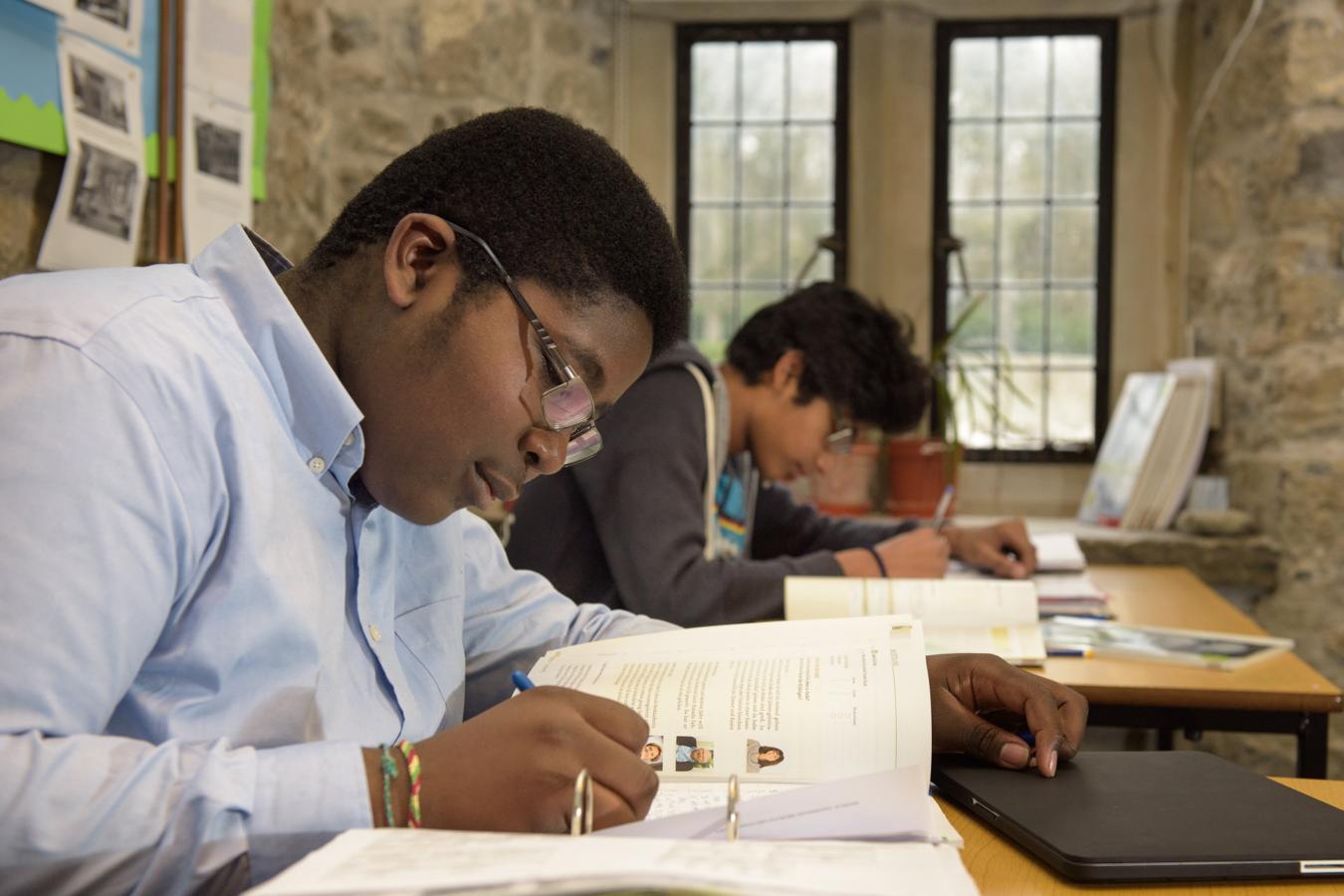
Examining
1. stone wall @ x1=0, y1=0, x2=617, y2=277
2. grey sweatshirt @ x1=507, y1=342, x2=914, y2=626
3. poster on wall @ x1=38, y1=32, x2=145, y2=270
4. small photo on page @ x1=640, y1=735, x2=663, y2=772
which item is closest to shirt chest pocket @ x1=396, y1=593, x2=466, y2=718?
small photo on page @ x1=640, y1=735, x2=663, y2=772

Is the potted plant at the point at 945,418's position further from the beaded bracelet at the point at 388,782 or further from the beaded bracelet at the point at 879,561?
the beaded bracelet at the point at 388,782

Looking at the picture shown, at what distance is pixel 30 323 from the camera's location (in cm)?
82

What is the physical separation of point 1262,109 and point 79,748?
3.49 metres

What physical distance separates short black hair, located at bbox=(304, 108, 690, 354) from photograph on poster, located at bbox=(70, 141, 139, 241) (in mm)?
853

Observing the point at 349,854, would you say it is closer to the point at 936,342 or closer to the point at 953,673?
the point at 953,673

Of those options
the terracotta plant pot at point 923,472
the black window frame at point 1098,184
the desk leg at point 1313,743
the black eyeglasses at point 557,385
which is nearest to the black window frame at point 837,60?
the black window frame at point 1098,184

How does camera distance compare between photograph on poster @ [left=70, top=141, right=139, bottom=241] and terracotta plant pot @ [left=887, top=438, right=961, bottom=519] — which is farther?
terracotta plant pot @ [left=887, top=438, right=961, bottom=519]

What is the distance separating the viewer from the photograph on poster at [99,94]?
1750 mm

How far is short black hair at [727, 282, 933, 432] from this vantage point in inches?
95.7

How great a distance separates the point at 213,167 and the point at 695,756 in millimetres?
A: 1560

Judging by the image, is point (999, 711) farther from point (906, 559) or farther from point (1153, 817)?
point (906, 559)

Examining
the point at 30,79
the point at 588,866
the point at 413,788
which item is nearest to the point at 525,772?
the point at 413,788

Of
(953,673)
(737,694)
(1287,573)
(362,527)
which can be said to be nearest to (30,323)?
(362,527)

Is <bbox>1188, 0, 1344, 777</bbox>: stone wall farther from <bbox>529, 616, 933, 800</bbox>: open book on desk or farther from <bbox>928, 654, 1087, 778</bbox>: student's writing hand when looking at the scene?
<bbox>529, 616, 933, 800</bbox>: open book on desk
